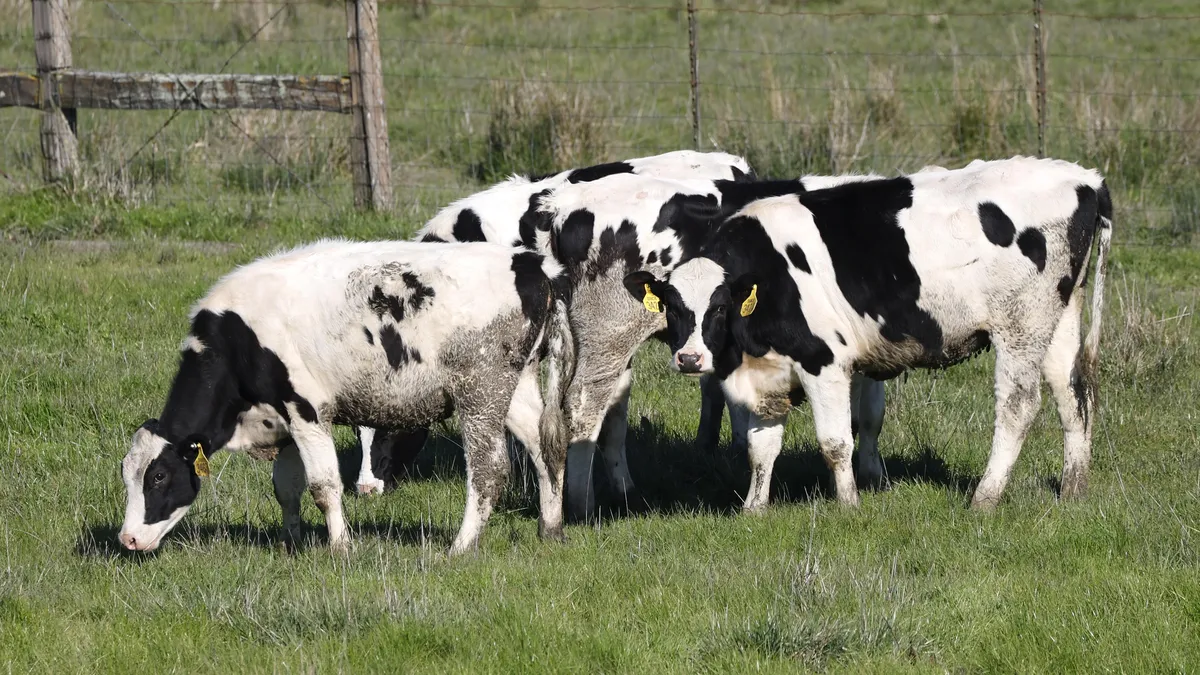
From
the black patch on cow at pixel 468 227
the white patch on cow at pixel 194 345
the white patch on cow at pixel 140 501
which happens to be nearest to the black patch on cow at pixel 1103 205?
the black patch on cow at pixel 468 227

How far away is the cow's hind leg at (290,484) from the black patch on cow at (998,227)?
4128 millimetres

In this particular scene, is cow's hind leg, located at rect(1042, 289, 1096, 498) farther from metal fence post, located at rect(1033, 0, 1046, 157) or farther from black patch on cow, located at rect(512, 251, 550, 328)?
metal fence post, located at rect(1033, 0, 1046, 157)

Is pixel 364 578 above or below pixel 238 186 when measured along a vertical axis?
below

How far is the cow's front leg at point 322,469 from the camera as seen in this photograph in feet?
25.2

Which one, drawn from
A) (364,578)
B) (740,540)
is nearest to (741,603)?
(740,540)

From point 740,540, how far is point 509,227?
2.90m

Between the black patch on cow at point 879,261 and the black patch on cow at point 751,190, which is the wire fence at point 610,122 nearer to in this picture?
the black patch on cow at point 751,190

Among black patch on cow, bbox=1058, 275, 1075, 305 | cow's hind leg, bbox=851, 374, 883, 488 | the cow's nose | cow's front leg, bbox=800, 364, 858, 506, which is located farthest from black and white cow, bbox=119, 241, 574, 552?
black patch on cow, bbox=1058, 275, 1075, 305

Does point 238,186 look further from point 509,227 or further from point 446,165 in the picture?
point 509,227

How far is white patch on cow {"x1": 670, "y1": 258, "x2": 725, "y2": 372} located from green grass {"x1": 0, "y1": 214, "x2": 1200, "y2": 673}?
1063 millimetres

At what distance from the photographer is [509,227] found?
966 centimetres

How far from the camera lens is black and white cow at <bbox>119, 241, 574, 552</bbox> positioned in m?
7.66

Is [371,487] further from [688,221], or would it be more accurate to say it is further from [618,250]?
[688,221]

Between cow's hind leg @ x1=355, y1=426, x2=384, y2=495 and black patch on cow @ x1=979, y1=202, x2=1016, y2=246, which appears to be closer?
black patch on cow @ x1=979, y1=202, x2=1016, y2=246
